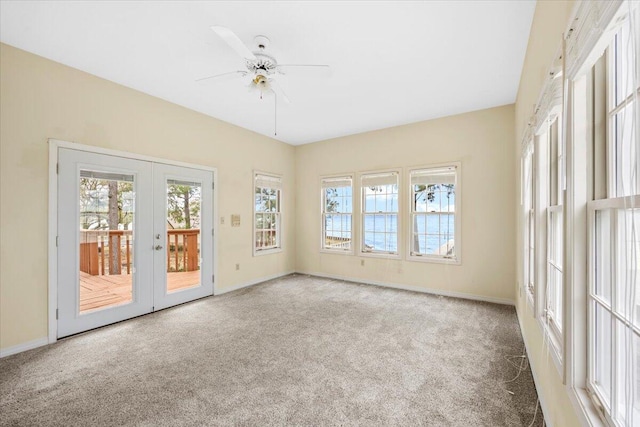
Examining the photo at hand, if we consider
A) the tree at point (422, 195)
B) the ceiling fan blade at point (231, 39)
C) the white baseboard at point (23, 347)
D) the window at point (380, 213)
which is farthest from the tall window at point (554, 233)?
the white baseboard at point (23, 347)

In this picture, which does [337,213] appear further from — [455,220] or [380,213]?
[455,220]

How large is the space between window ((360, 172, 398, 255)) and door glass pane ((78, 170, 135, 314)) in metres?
3.81

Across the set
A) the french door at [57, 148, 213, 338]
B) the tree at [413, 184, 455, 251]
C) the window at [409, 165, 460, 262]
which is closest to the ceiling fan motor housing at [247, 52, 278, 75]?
the french door at [57, 148, 213, 338]

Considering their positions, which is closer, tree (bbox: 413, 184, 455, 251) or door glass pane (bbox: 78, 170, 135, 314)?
door glass pane (bbox: 78, 170, 135, 314)

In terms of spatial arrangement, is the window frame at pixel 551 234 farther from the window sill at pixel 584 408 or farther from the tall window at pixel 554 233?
the window sill at pixel 584 408

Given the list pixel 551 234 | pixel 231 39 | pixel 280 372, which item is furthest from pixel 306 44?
pixel 280 372

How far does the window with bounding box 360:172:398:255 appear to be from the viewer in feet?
16.6

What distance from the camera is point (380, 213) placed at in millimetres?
5219

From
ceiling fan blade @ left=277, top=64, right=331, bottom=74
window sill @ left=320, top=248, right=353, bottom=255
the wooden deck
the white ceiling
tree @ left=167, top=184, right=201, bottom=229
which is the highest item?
the white ceiling

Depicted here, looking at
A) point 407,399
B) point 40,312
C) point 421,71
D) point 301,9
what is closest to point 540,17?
point 421,71

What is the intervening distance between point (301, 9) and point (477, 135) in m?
3.34

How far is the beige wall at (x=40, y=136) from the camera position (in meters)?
2.63

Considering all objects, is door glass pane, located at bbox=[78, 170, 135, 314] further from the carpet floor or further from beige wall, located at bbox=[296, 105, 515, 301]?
beige wall, located at bbox=[296, 105, 515, 301]

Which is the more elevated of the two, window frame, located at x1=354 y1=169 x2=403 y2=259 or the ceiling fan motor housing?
the ceiling fan motor housing
